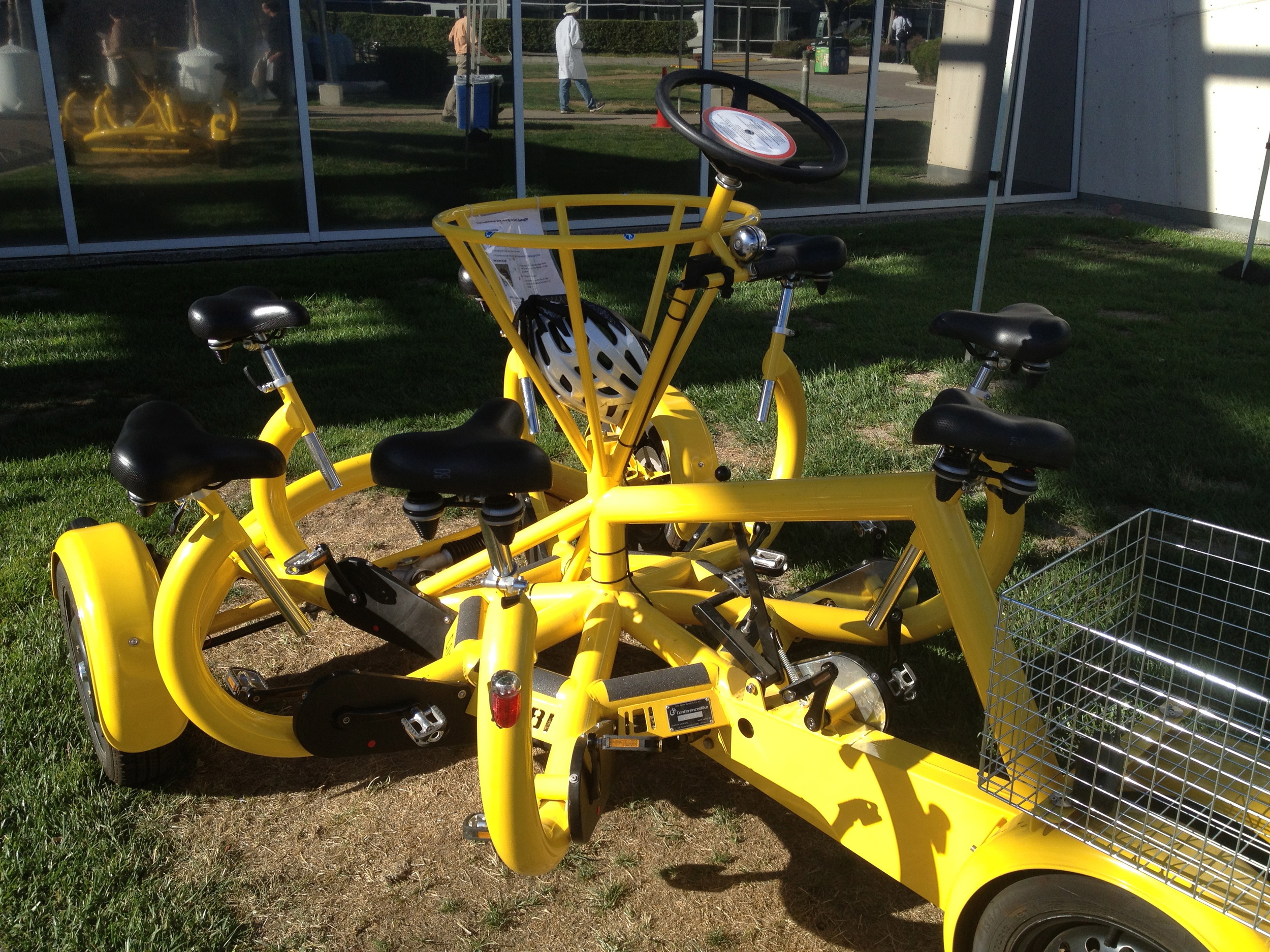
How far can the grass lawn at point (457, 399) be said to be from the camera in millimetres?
2535

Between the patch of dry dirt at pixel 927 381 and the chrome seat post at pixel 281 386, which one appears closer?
the chrome seat post at pixel 281 386

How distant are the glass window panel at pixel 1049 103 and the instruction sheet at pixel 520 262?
360 inches

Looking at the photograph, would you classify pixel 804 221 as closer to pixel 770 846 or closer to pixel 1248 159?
pixel 1248 159

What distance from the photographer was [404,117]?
8719 mm

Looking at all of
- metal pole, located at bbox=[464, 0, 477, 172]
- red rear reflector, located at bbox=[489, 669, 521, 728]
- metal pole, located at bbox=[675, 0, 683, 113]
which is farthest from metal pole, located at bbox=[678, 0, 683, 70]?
red rear reflector, located at bbox=[489, 669, 521, 728]

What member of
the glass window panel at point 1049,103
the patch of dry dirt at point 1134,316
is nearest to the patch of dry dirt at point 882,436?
the patch of dry dirt at point 1134,316

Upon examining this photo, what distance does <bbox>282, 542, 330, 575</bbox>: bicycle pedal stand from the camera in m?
2.93

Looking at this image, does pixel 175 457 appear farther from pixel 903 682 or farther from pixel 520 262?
pixel 903 682

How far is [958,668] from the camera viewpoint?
3.22 metres

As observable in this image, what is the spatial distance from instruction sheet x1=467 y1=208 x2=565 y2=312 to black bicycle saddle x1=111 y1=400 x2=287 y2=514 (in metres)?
0.74

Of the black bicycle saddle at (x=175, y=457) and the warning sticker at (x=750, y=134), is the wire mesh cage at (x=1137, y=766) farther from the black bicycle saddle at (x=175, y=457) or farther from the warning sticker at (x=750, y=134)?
the black bicycle saddle at (x=175, y=457)

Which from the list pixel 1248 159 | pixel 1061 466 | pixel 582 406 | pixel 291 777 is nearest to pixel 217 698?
pixel 291 777

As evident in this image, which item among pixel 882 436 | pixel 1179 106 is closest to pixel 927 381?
pixel 882 436

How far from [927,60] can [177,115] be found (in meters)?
6.64
